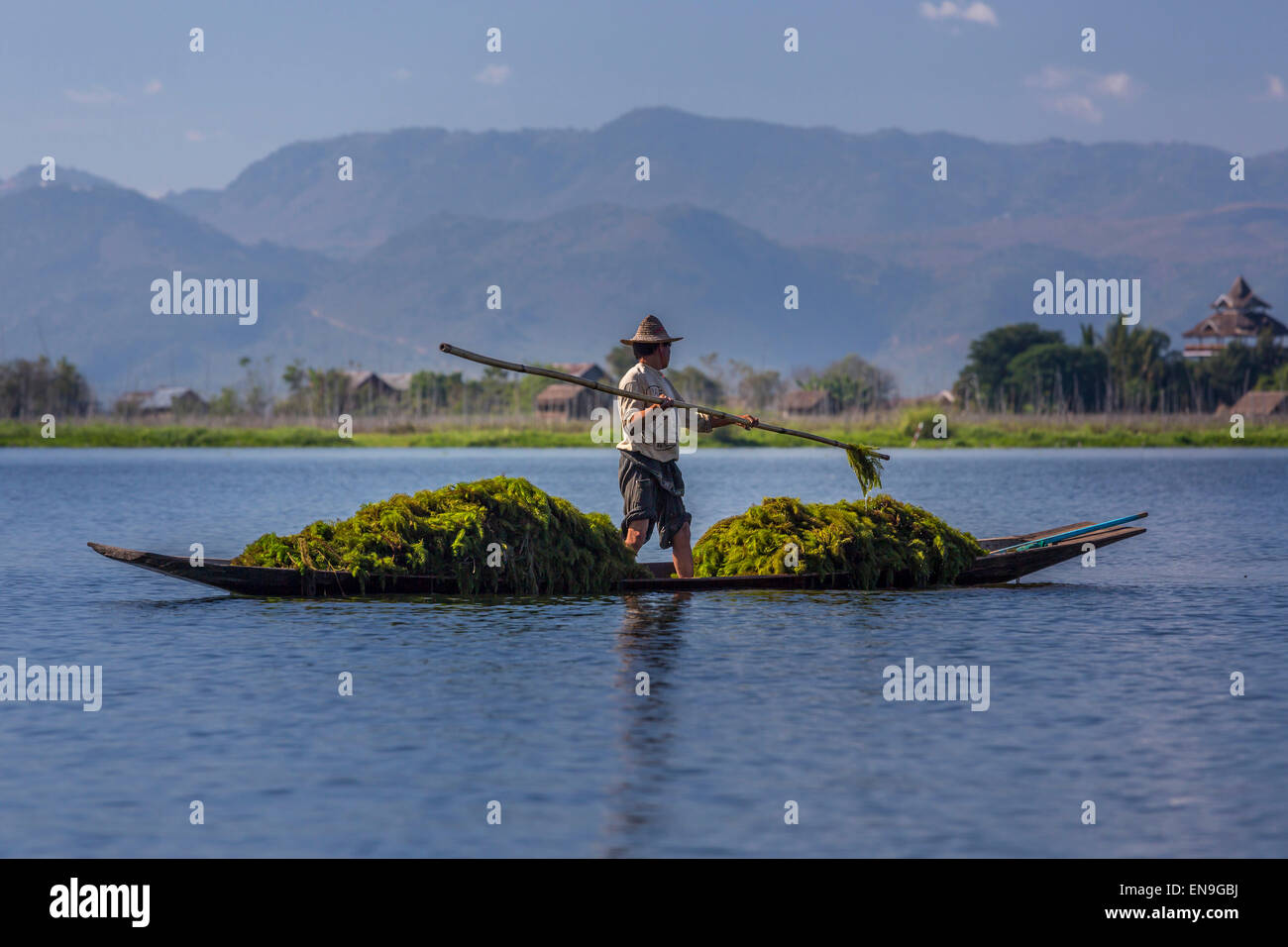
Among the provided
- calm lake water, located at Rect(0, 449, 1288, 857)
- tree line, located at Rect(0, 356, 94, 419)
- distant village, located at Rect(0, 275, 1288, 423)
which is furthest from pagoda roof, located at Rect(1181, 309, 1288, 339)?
calm lake water, located at Rect(0, 449, 1288, 857)

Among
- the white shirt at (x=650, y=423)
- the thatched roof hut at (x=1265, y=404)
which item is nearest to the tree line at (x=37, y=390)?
the thatched roof hut at (x=1265, y=404)

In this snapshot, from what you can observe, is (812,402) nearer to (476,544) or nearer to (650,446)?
(476,544)

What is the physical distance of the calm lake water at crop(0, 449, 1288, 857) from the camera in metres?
7.56

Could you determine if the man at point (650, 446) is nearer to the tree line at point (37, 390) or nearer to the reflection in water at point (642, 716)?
the reflection in water at point (642, 716)

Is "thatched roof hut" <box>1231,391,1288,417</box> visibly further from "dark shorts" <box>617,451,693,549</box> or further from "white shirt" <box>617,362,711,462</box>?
"white shirt" <box>617,362,711,462</box>

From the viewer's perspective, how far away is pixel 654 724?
984 cm

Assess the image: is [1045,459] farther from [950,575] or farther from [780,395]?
[780,395]

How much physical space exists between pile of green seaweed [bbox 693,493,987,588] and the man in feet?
4.77

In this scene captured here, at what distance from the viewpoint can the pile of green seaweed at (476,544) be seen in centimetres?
1523

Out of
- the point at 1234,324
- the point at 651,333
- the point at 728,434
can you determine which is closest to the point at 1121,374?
the point at 1234,324

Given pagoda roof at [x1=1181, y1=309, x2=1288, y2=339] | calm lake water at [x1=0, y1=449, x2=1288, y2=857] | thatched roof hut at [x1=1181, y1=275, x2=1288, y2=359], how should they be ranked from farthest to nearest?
thatched roof hut at [x1=1181, y1=275, x2=1288, y2=359] → pagoda roof at [x1=1181, y1=309, x2=1288, y2=339] → calm lake water at [x1=0, y1=449, x2=1288, y2=857]
